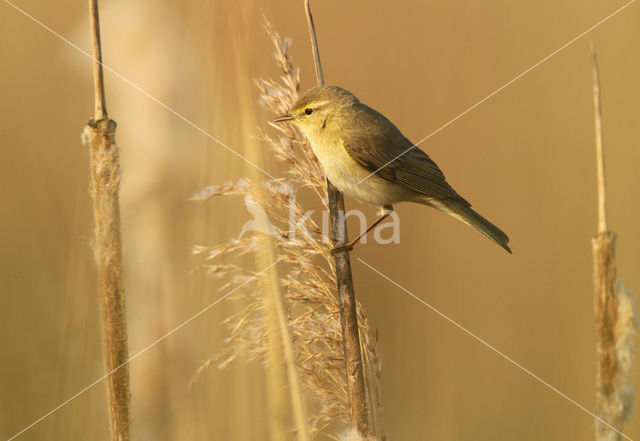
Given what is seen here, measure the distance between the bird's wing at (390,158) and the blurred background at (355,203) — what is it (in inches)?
15.2

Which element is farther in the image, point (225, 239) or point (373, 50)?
point (373, 50)

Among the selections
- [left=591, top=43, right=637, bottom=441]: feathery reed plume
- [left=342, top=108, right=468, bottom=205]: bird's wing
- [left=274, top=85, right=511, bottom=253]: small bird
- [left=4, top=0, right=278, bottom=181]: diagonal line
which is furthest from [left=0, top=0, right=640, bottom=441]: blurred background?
[left=591, top=43, right=637, bottom=441]: feathery reed plume

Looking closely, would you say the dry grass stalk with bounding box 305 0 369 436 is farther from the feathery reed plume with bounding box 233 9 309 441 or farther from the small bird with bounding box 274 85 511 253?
the small bird with bounding box 274 85 511 253

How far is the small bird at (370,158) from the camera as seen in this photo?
2.47m

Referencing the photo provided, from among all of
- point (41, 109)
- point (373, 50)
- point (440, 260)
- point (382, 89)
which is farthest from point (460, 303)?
point (41, 109)

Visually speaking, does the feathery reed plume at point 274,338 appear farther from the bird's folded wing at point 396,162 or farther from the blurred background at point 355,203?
the bird's folded wing at point 396,162

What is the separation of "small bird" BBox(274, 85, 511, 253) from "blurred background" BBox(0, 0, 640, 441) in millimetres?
276

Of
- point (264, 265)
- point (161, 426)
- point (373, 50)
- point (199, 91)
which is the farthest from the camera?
point (373, 50)

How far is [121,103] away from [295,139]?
3.46ft

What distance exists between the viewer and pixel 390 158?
264 centimetres

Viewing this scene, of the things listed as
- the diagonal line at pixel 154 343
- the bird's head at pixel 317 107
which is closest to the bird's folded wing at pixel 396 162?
the bird's head at pixel 317 107

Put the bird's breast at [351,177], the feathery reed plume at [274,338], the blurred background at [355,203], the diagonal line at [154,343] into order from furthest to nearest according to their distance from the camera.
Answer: the bird's breast at [351,177] < the blurred background at [355,203] < the diagonal line at [154,343] < the feathery reed plume at [274,338]

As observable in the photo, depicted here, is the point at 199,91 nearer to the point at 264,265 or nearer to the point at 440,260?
the point at 264,265

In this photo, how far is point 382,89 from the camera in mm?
3004
